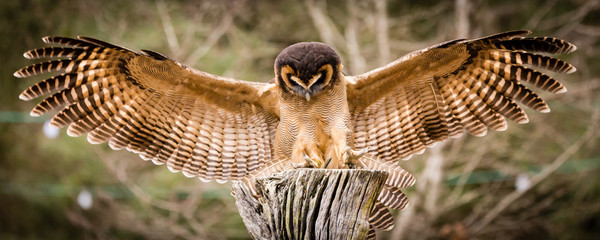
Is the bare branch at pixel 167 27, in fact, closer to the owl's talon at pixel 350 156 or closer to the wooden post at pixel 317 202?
the owl's talon at pixel 350 156

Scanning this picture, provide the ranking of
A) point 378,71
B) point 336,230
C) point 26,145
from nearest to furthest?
point 336,230 → point 378,71 → point 26,145

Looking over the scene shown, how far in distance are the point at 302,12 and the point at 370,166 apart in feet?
19.6

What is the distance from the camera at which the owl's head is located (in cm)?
361

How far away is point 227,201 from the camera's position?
8.41 metres

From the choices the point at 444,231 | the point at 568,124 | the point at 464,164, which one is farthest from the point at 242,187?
the point at 568,124

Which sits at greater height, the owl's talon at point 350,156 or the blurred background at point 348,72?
the blurred background at point 348,72

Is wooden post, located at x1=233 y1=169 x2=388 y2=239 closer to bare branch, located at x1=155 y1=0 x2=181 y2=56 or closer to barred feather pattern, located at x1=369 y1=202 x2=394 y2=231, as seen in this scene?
barred feather pattern, located at x1=369 y1=202 x2=394 y2=231

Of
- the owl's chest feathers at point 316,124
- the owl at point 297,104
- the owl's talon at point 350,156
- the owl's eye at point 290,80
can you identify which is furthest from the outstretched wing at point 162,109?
the owl's talon at point 350,156

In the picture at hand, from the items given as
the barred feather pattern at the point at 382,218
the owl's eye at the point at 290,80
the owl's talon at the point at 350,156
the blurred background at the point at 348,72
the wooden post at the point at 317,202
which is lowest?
the wooden post at the point at 317,202

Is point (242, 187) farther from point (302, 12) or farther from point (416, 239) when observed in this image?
point (302, 12)

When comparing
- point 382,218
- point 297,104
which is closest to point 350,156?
point 297,104

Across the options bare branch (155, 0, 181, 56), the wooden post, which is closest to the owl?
the wooden post

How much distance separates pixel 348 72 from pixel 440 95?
3858mm

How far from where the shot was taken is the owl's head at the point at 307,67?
11.8 ft
